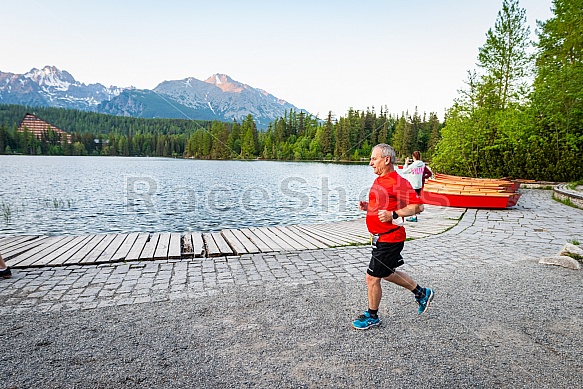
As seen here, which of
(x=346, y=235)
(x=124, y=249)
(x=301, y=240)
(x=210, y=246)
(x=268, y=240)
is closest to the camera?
(x=124, y=249)

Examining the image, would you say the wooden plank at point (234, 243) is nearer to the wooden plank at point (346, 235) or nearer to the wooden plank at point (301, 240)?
the wooden plank at point (301, 240)

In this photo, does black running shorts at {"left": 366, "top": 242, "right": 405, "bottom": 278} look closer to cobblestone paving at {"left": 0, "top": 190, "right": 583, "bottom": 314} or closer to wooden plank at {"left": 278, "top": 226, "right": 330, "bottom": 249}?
cobblestone paving at {"left": 0, "top": 190, "right": 583, "bottom": 314}

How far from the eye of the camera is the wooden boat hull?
12281 millimetres

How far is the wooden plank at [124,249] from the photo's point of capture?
594 cm

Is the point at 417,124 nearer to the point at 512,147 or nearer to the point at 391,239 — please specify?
the point at 512,147

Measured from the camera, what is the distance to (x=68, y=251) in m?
6.45

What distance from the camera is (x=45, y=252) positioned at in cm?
634

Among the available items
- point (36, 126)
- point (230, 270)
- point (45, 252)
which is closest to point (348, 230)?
point (230, 270)

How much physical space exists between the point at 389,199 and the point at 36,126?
7932 inches

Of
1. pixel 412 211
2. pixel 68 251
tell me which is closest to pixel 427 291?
pixel 412 211

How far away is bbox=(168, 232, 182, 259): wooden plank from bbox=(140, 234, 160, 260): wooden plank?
0.29m

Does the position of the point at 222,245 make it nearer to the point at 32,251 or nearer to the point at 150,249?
the point at 150,249

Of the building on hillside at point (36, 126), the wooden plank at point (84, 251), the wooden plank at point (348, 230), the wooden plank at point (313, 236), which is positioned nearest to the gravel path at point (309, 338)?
the wooden plank at point (84, 251)

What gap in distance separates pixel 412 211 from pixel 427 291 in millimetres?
1175
